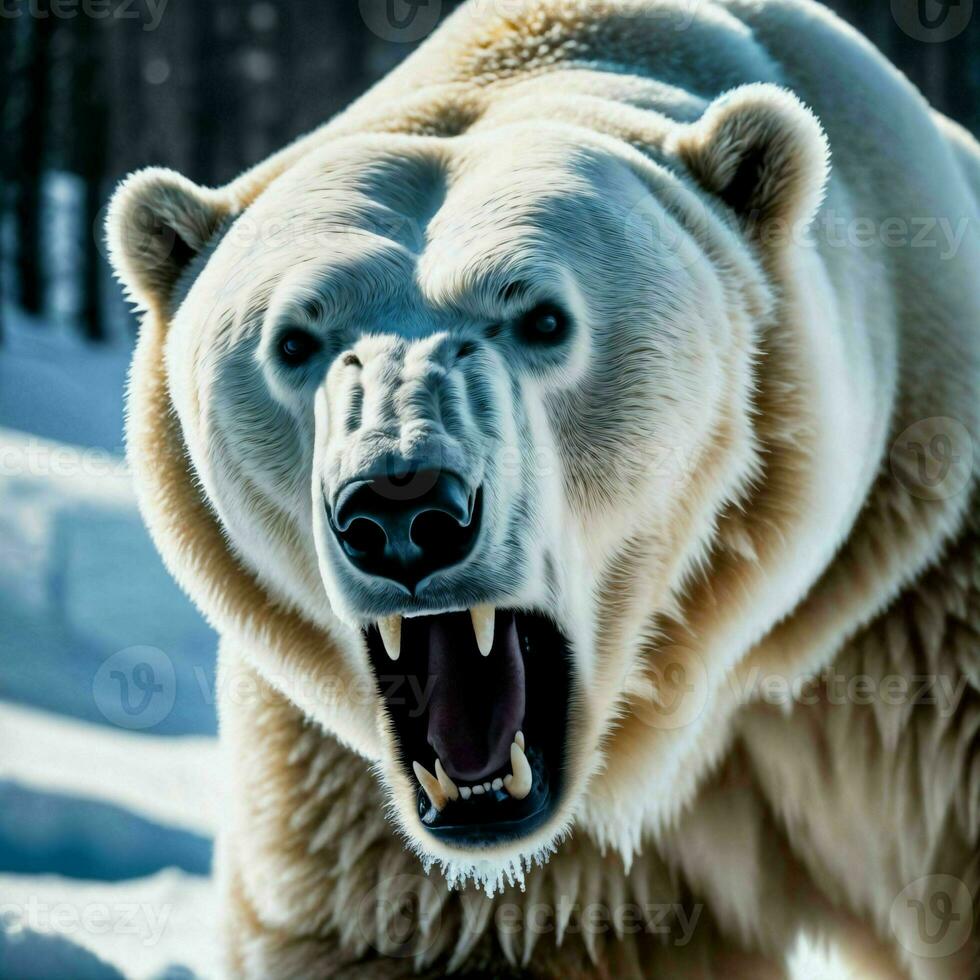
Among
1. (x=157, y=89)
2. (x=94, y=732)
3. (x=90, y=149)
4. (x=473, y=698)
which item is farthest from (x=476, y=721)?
(x=157, y=89)

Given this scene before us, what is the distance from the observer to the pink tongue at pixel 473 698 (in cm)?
203

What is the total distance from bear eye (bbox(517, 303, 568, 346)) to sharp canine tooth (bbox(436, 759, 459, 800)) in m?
0.63

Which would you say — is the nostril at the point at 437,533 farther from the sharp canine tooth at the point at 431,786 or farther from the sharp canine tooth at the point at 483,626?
the sharp canine tooth at the point at 431,786

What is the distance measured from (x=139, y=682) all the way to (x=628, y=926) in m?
4.21

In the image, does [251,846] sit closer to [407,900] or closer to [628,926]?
[407,900]

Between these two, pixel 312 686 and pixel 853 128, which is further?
pixel 853 128

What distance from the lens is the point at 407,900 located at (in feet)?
8.73

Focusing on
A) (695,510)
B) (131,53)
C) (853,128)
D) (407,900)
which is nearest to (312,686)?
(407,900)

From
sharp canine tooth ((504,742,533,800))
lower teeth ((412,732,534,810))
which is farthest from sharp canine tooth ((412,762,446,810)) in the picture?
sharp canine tooth ((504,742,533,800))

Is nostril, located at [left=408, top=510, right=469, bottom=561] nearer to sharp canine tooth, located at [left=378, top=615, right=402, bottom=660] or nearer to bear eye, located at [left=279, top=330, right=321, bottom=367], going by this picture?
sharp canine tooth, located at [left=378, top=615, right=402, bottom=660]

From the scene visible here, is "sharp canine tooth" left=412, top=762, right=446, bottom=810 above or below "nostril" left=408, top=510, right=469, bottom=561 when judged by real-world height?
below

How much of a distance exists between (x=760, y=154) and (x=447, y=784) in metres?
1.11

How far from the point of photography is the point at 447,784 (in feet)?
6.76

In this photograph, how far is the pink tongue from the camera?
2033 mm
